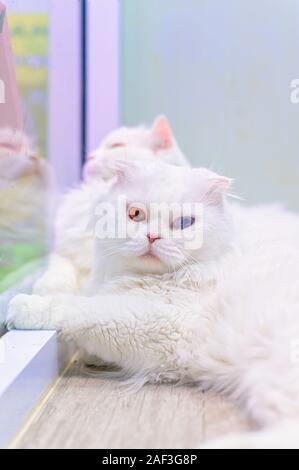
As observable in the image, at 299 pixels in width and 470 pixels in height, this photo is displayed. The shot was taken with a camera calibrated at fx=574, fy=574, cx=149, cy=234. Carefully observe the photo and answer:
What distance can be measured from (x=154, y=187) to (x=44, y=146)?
654mm

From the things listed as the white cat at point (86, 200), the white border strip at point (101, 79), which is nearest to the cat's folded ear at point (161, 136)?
the white cat at point (86, 200)

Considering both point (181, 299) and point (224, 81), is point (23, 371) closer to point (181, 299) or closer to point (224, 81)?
point (181, 299)

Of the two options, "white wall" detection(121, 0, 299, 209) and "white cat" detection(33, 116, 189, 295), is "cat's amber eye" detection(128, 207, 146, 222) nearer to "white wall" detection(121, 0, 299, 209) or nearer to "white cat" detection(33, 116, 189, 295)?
"white cat" detection(33, 116, 189, 295)

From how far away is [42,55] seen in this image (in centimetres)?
190

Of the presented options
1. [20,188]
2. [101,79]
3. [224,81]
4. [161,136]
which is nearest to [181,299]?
Result: [20,188]

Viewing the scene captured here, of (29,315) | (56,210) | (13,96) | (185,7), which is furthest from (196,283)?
(185,7)

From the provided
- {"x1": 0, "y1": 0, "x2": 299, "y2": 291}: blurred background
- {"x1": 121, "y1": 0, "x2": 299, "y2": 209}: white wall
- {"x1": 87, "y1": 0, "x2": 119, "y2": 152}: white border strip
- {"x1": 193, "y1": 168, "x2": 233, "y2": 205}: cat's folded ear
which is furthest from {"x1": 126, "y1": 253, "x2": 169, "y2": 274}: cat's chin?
{"x1": 87, "y1": 0, "x2": 119, "y2": 152}: white border strip

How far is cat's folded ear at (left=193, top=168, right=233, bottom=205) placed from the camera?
149 centimetres

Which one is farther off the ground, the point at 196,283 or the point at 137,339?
the point at 196,283

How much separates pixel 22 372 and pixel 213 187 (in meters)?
0.68

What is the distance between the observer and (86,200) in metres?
1.99

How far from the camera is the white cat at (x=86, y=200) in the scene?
1749mm

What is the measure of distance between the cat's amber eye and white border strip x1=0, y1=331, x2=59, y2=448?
1.15ft

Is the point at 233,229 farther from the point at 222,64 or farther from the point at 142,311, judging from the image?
the point at 222,64
